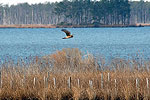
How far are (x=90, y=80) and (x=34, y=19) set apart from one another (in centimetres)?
13407

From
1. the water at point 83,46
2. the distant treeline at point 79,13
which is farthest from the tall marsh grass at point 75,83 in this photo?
the distant treeline at point 79,13

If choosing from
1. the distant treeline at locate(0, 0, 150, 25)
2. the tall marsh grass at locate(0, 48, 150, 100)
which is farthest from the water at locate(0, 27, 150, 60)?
the distant treeline at locate(0, 0, 150, 25)

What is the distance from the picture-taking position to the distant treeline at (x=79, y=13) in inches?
4678

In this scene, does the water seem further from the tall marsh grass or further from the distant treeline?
the distant treeline

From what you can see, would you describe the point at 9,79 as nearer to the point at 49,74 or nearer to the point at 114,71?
the point at 49,74

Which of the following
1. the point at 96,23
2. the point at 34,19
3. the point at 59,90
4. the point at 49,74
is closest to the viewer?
the point at 59,90

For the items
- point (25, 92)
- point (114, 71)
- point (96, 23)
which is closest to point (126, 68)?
point (114, 71)

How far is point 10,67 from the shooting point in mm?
18641

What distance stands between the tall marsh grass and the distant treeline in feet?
319

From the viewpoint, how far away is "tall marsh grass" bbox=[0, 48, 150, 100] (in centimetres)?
1647

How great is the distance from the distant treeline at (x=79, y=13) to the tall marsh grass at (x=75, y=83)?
319ft

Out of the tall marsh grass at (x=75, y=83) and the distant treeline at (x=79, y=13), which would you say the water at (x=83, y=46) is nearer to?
the tall marsh grass at (x=75, y=83)

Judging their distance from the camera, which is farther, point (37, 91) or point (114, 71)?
point (114, 71)

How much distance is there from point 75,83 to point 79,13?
106500mm
